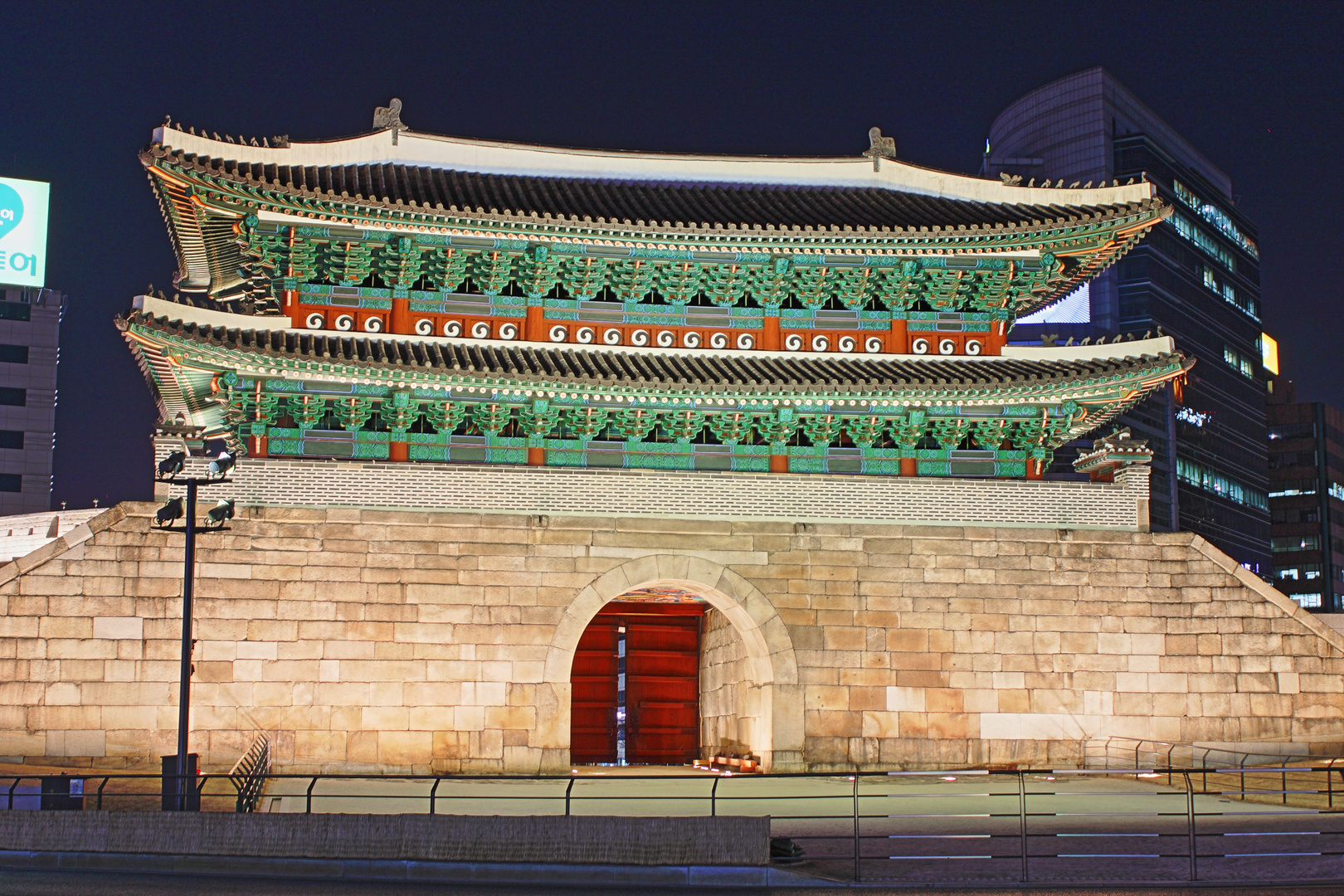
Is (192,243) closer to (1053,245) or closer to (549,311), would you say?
(549,311)

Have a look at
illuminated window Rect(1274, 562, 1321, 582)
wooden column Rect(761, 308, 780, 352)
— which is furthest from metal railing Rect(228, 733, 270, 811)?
illuminated window Rect(1274, 562, 1321, 582)

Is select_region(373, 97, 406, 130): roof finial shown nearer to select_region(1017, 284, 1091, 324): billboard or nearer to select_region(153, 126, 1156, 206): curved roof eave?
select_region(153, 126, 1156, 206): curved roof eave

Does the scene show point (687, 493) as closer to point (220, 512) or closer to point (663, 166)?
point (663, 166)

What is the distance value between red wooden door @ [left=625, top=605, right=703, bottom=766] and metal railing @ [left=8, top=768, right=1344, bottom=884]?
6192mm

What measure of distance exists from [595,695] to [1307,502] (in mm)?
83465

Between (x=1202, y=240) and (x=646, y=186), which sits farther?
(x=1202, y=240)

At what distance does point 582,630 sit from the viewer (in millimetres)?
23266

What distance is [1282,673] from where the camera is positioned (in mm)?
24469

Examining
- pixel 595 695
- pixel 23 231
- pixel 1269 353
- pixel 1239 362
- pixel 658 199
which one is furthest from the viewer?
pixel 1269 353

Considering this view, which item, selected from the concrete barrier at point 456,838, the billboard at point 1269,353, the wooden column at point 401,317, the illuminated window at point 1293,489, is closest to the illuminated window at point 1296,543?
the illuminated window at point 1293,489

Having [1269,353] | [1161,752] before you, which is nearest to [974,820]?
[1161,752]

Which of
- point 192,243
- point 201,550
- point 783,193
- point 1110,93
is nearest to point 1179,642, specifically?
→ point 783,193

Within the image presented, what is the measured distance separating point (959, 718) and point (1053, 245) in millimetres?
9476

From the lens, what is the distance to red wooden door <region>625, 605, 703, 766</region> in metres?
30.4
